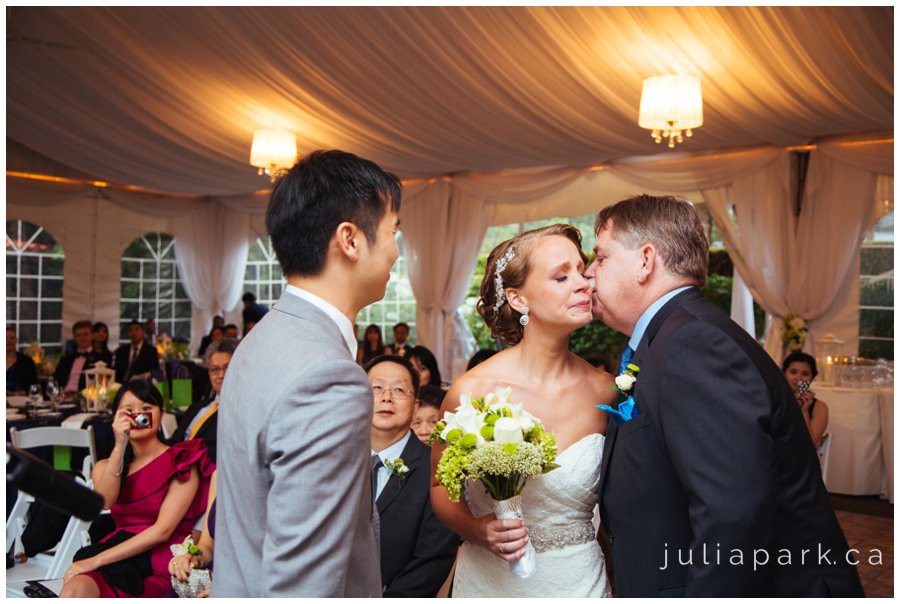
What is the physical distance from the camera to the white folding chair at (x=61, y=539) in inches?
147

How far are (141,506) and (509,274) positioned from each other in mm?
2068

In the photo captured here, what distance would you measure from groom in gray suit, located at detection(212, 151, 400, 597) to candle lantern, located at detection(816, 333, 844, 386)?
22.7 feet

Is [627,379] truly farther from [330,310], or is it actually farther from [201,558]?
[201,558]

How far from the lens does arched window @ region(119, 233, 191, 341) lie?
44.4ft

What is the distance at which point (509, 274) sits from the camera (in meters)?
2.53

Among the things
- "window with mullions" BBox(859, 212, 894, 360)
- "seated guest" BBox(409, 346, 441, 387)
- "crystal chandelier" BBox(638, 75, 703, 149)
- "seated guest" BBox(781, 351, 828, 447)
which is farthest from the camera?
"window with mullions" BBox(859, 212, 894, 360)

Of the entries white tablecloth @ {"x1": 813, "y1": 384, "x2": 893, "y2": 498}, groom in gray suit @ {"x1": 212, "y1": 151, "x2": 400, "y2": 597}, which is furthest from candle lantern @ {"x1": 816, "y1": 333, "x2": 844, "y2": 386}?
groom in gray suit @ {"x1": 212, "y1": 151, "x2": 400, "y2": 597}

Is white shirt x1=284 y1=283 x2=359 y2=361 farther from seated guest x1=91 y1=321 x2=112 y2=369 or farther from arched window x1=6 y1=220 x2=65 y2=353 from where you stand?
arched window x1=6 y1=220 x2=65 y2=353

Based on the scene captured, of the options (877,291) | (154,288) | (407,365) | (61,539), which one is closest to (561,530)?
(407,365)

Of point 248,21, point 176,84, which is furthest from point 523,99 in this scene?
point 176,84

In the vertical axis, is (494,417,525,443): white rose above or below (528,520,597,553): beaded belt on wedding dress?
above

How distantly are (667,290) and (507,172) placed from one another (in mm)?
8626

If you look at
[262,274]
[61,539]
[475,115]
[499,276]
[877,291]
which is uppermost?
Result: [475,115]

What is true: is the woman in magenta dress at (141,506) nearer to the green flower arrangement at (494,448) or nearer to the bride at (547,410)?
the bride at (547,410)
